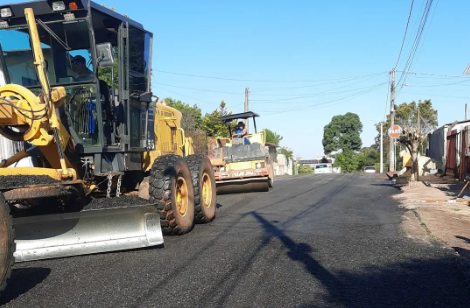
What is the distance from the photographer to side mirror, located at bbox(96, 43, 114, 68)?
6.45 m

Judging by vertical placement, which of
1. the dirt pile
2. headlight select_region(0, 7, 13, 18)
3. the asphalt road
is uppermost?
headlight select_region(0, 7, 13, 18)

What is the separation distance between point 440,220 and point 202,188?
444 cm

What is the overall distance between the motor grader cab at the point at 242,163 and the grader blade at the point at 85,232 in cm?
964

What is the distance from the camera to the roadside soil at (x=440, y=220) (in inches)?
262

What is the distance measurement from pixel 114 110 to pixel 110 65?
0.95 m

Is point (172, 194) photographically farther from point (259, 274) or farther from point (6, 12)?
point (6, 12)

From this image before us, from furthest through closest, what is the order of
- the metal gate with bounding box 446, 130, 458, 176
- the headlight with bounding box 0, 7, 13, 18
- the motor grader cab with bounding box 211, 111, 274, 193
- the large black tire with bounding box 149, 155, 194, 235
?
the metal gate with bounding box 446, 130, 458, 176, the motor grader cab with bounding box 211, 111, 274, 193, the large black tire with bounding box 149, 155, 194, 235, the headlight with bounding box 0, 7, 13, 18

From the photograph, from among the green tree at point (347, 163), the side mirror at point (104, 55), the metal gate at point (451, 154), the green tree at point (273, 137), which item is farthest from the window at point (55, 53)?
the green tree at point (347, 163)

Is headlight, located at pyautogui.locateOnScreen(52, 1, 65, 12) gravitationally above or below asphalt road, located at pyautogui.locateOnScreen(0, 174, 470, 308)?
above

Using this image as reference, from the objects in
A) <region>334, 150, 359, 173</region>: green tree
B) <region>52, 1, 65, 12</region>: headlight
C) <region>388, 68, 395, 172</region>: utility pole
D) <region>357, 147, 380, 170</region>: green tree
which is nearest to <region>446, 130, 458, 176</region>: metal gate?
<region>388, 68, 395, 172</region>: utility pole

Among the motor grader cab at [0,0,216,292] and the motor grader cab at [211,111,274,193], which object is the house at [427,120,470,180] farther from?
the motor grader cab at [0,0,216,292]

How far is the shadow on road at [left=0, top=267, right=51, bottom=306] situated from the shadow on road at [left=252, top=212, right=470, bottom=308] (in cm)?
283

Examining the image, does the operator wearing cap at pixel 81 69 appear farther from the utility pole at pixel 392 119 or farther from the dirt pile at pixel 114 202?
the utility pole at pixel 392 119

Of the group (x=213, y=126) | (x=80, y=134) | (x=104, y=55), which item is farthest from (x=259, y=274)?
(x=213, y=126)
